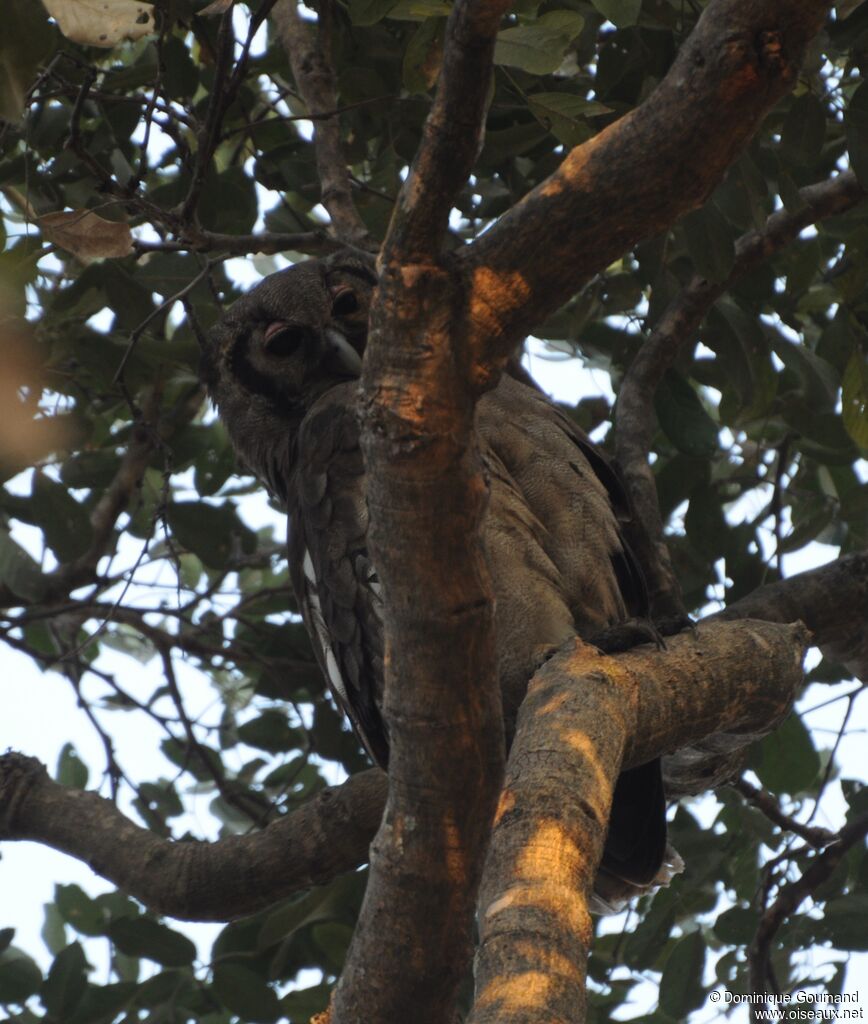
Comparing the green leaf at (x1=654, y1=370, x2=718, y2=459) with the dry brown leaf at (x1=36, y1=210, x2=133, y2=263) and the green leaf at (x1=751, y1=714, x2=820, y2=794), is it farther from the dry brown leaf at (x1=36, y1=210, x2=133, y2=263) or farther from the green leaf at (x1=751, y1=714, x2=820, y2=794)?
the dry brown leaf at (x1=36, y1=210, x2=133, y2=263)

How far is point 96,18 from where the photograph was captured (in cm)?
229

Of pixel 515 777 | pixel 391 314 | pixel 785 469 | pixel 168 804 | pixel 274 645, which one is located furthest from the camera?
pixel 168 804

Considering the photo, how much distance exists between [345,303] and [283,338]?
0.22 metres

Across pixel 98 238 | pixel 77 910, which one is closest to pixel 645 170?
pixel 98 238

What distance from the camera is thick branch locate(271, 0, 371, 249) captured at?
312cm

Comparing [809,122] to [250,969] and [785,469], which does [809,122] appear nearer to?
[785,469]

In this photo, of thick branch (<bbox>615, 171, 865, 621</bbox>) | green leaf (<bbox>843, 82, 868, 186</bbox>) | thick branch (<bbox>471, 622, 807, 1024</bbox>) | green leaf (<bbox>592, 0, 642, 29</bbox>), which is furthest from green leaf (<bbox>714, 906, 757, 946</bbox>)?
green leaf (<bbox>592, 0, 642, 29</bbox>)

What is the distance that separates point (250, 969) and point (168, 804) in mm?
1054

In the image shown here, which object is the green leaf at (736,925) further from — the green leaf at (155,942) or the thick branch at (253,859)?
the green leaf at (155,942)

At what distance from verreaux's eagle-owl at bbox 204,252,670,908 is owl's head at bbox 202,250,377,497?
144mm

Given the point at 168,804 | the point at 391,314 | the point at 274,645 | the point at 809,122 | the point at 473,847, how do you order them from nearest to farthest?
the point at 391,314
the point at 473,847
the point at 809,122
the point at 274,645
the point at 168,804

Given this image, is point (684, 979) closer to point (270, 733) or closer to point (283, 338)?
point (270, 733)

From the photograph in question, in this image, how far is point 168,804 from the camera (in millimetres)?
4082

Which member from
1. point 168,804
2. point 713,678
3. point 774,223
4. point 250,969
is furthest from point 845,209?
point 168,804
